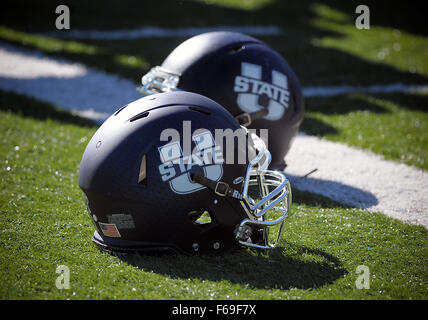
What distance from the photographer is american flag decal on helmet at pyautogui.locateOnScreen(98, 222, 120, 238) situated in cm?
348

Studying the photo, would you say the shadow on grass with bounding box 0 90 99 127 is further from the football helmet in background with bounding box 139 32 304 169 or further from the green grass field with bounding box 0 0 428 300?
the football helmet in background with bounding box 139 32 304 169

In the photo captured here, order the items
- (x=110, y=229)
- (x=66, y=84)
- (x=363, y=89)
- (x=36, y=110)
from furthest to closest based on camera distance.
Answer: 1. (x=363, y=89)
2. (x=66, y=84)
3. (x=36, y=110)
4. (x=110, y=229)

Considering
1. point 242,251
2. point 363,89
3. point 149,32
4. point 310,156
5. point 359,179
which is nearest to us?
point 242,251

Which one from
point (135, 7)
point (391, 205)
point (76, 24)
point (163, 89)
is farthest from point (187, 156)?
point (135, 7)

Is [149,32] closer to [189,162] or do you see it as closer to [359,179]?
[359,179]

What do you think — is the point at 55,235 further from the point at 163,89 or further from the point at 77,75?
the point at 77,75

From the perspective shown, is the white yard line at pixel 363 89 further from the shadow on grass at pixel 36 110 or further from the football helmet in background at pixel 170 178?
the football helmet in background at pixel 170 178

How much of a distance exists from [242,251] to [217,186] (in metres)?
0.62

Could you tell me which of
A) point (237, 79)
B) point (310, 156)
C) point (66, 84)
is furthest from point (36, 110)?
point (310, 156)

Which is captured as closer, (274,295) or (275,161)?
(274,295)

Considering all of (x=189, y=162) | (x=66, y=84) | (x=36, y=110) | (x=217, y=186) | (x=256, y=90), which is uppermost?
(x=256, y=90)

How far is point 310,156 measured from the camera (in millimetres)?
6027

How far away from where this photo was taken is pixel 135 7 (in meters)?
13.7
